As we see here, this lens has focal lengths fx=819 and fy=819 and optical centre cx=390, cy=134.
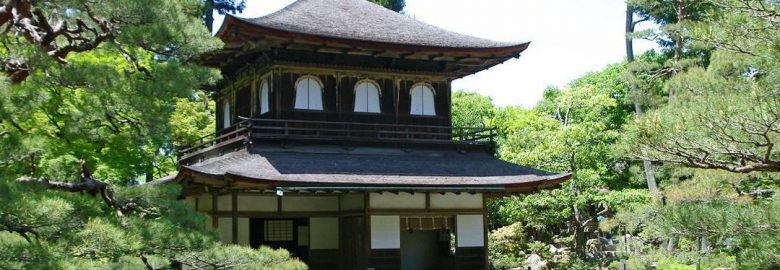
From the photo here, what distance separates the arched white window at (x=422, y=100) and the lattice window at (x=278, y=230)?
4.24 m

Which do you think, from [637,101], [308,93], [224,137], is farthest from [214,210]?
[637,101]

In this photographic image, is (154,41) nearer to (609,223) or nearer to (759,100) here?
(759,100)

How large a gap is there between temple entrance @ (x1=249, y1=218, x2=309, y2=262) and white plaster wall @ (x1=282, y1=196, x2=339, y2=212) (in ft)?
1.86

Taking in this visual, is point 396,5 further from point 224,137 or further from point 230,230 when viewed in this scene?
point 230,230

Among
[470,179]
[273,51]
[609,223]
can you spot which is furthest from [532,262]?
[273,51]

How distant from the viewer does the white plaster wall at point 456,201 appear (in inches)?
704

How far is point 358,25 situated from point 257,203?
16.4 feet

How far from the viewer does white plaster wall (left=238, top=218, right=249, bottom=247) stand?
58.0 feet

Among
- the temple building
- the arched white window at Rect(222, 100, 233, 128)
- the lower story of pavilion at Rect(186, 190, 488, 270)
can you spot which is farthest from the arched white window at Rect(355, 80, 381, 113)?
the arched white window at Rect(222, 100, 233, 128)

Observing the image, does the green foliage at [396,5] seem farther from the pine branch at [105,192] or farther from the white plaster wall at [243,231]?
the pine branch at [105,192]

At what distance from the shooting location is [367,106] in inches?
779

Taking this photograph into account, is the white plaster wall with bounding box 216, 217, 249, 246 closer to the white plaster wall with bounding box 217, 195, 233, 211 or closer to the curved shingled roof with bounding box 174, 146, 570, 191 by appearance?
the white plaster wall with bounding box 217, 195, 233, 211

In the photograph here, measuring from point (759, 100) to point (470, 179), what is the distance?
8059 mm

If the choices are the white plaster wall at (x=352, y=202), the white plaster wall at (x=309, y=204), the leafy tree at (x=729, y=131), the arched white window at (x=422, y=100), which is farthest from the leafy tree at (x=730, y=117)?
the arched white window at (x=422, y=100)
